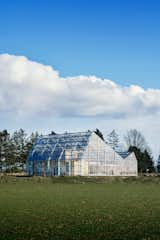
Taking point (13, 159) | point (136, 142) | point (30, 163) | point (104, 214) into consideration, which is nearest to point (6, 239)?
point (104, 214)

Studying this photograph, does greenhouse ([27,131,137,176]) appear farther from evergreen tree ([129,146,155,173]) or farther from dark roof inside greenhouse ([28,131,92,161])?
evergreen tree ([129,146,155,173])

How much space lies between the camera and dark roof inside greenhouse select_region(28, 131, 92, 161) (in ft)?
327

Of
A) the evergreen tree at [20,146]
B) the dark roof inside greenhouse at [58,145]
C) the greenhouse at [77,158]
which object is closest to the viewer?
the greenhouse at [77,158]

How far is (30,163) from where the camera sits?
108 meters

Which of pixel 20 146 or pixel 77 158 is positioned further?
pixel 20 146

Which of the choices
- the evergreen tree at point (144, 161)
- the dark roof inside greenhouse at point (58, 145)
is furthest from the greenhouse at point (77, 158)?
the evergreen tree at point (144, 161)

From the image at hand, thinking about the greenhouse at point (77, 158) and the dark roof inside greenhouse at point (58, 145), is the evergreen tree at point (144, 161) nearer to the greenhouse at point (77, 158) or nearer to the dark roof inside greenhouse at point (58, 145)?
the greenhouse at point (77, 158)

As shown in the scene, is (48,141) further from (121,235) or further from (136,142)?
(121,235)

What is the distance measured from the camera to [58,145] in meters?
103

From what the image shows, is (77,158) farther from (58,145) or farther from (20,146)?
(20,146)

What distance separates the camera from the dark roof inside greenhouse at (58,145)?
327ft

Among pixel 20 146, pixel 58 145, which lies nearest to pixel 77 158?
pixel 58 145

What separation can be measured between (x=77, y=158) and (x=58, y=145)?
7.59 m

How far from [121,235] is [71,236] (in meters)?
1.68
